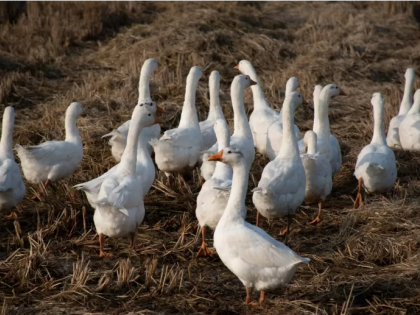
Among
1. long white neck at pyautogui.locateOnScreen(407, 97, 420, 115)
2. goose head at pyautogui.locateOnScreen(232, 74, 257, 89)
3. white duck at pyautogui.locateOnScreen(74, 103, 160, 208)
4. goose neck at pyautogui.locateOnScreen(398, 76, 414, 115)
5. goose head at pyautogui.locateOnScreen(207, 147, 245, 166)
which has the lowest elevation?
goose neck at pyautogui.locateOnScreen(398, 76, 414, 115)

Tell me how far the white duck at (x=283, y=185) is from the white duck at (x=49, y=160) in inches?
83.8

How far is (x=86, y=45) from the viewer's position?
1429cm

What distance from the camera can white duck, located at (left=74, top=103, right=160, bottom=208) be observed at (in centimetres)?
680

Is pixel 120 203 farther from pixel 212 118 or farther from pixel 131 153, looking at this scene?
pixel 212 118

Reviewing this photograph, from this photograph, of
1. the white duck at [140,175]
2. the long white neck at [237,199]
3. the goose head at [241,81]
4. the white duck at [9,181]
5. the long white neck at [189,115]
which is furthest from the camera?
the goose head at [241,81]

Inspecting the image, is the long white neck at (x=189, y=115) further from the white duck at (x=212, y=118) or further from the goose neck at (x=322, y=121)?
the goose neck at (x=322, y=121)

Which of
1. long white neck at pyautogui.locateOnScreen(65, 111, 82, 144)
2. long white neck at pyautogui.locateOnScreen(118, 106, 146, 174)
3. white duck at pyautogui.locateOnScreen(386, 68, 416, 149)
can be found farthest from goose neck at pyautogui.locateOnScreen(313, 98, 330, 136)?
long white neck at pyautogui.locateOnScreen(65, 111, 82, 144)

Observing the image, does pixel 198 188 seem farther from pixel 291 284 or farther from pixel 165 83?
pixel 165 83

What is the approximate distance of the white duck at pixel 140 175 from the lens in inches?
268

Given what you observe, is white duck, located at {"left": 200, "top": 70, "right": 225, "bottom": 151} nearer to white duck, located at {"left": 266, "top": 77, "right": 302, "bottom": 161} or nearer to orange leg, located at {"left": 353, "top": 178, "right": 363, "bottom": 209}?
white duck, located at {"left": 266, "top": 77, "right": 302, "bottom": 161}

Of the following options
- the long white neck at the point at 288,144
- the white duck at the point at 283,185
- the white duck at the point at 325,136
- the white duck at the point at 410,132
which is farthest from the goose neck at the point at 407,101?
the white duck at the point at 283,185

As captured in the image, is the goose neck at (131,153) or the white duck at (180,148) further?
the white duck at (180,148)

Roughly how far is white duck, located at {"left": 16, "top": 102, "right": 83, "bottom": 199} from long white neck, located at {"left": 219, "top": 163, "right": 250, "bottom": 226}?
8.59 feet

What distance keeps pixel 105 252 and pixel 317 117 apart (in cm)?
300
